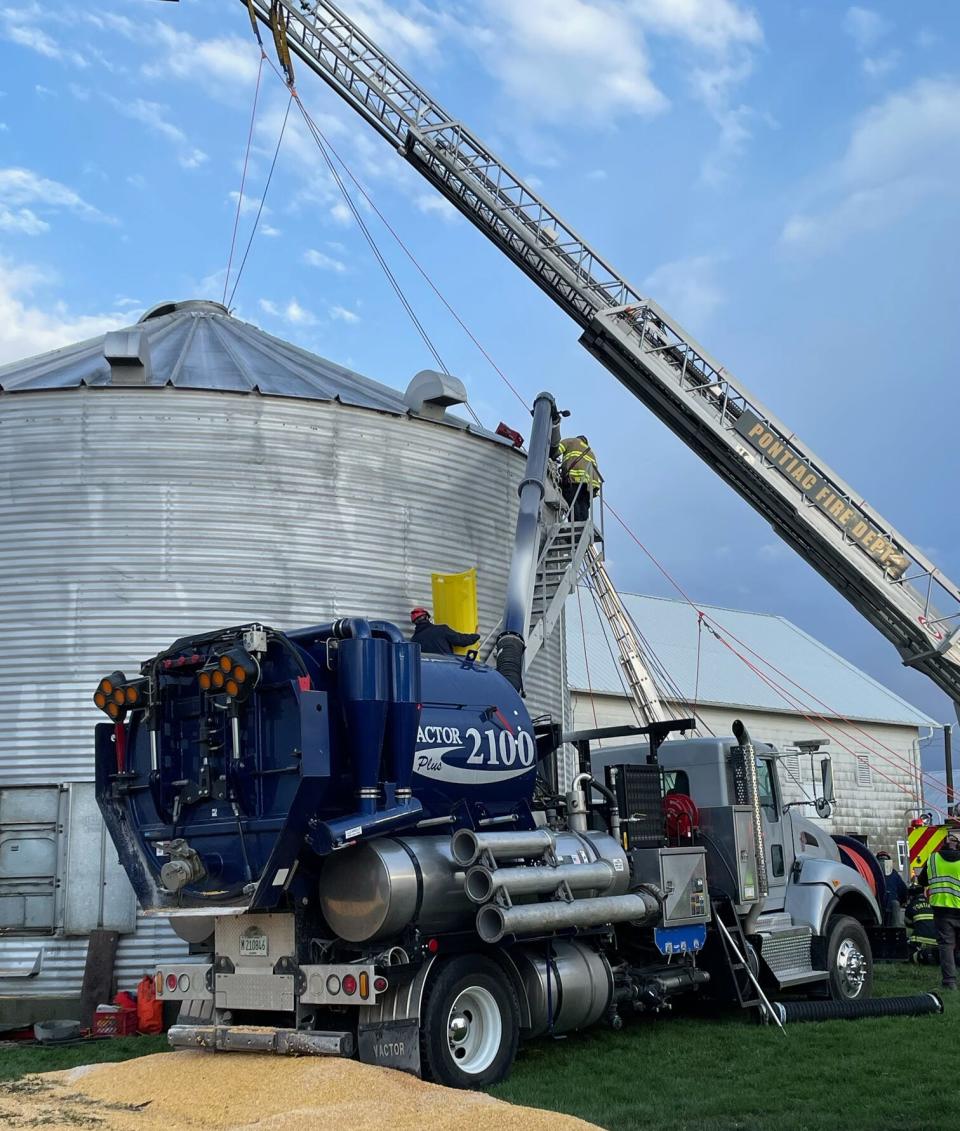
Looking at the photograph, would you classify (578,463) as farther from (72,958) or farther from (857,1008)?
(72,958)

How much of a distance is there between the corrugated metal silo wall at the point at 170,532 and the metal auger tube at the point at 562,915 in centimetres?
597

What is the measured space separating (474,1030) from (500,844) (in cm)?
158

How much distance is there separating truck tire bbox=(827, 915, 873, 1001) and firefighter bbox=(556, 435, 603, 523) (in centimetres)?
773

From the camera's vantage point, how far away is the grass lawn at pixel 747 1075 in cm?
911

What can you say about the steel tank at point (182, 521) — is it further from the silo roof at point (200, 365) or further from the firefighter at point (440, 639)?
the firefighter at point (440, 639)

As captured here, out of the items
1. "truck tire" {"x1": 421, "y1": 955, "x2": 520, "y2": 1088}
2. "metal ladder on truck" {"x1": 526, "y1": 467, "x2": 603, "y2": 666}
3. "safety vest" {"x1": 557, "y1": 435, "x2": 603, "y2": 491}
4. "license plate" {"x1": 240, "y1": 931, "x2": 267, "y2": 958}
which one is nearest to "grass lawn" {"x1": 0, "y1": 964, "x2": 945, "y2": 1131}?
"truck tire" {"x1": 421, "y1": 955, "x2": 520, "y2": 1088}

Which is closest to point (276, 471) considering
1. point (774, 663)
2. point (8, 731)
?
point (8, 731)

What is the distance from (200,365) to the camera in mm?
17859

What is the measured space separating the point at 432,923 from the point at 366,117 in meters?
16.6

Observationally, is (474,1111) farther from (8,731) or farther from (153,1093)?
(8,731)

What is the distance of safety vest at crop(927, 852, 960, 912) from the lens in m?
15.9

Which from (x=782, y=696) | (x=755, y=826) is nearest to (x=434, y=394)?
(x=755, y=826)

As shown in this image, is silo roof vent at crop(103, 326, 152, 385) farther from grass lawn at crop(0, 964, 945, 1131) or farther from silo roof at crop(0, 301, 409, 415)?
grass lawn at crop(0, 964, 945, 1131)

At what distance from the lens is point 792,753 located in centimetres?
1486
